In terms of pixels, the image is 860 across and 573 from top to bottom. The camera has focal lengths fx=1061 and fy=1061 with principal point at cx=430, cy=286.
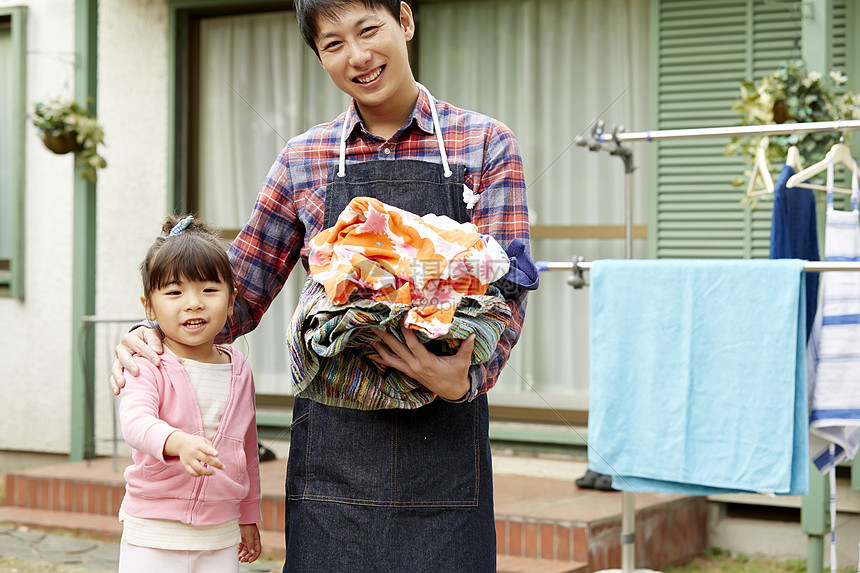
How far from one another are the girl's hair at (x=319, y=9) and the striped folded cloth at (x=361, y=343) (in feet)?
1.40

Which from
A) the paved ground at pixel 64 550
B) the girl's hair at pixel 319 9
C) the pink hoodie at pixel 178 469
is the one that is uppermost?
the girl's hair at pixel 319 9

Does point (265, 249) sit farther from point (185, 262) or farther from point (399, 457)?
point (399, 457)

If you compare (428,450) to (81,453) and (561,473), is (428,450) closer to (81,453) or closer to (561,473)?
(561,473)

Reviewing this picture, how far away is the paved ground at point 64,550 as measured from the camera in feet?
14.5

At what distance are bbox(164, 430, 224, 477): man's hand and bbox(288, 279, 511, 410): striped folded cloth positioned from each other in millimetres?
159

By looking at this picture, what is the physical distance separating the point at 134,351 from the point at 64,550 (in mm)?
3123

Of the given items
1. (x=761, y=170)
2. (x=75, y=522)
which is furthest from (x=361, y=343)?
(x=75, y=522)

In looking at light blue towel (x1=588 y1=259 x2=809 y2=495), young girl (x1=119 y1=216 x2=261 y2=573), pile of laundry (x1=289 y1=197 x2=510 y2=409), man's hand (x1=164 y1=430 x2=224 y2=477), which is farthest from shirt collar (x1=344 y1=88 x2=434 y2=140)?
light blue towel (x1=588 y1=259 x2=809 y2=495)

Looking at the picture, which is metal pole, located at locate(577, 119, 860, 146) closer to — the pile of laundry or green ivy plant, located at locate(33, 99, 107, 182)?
the pile of laundry

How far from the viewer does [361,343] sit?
5.06 feet

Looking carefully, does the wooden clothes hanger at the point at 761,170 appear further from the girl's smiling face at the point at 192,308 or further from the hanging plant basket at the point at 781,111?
the girl's smiling face at the point at 192,308

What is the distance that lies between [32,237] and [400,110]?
5346 mm

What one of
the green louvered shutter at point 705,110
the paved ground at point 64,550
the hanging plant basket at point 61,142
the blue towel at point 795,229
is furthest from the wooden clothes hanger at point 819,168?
the hanging plant basket at point 61,142

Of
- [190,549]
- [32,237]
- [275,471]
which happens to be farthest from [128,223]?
[190,549]
